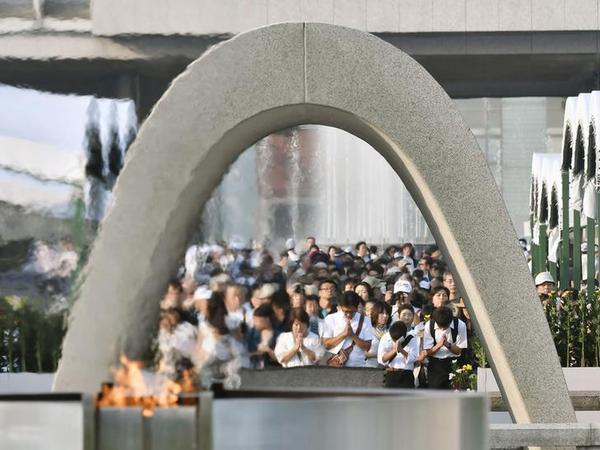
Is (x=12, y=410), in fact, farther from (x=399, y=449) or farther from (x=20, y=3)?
(x=20, y=3)

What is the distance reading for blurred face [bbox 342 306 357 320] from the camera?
17.6 metres

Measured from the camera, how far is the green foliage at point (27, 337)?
1371 centimetres

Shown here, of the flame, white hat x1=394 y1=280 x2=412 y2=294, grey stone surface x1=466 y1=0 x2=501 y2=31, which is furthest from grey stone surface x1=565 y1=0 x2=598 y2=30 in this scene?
the flame

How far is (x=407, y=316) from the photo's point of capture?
17.7 metres

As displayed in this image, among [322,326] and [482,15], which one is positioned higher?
[482,15]

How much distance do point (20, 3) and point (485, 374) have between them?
12500 mm

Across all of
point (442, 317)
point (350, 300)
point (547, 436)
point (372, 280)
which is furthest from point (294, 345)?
point (372, 280)

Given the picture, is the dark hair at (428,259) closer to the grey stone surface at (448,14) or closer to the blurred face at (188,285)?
the blurred face at (188,285)

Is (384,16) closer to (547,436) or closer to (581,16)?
(581,16)

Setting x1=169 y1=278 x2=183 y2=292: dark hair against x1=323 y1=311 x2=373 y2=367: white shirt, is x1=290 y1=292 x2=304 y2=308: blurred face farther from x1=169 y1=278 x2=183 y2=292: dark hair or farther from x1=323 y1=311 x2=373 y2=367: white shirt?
x1=169 y1=278 x2=183 y2=292: dark hair

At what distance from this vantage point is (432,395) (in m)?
9.36

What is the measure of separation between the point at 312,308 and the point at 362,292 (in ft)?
4.64

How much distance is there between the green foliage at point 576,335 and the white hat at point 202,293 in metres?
5.46

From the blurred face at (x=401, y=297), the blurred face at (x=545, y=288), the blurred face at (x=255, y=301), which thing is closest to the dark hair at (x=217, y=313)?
the blurred face at (x=255, y=301)
